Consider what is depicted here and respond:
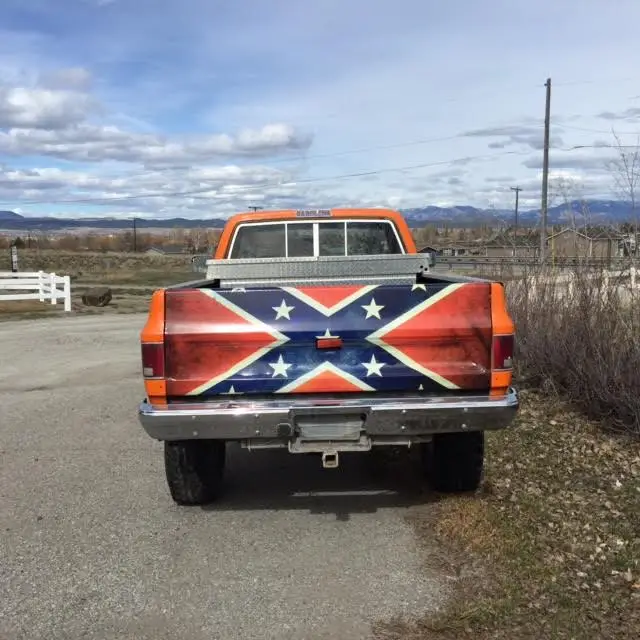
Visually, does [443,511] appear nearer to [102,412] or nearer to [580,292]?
[580,292]

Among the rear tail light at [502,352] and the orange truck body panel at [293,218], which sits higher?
the orange truck body panel at [293,218]

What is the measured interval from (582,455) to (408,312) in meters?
2.50

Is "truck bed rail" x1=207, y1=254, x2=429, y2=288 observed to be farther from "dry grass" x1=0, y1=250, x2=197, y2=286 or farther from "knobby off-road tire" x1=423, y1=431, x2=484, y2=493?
"dry grass" x1=0, y1=250, x2=197, y2=286

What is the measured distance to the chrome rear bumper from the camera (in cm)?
402

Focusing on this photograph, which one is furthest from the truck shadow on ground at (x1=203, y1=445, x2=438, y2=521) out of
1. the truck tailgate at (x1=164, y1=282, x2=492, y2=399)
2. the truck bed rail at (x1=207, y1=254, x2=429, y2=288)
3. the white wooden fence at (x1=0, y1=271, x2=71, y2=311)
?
the white wooden fence at (x1=0, y1=271, x2=71, y2=311)

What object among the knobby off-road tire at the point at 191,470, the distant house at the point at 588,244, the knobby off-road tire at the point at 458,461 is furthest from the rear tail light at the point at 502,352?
the distant house at the point at 588,244

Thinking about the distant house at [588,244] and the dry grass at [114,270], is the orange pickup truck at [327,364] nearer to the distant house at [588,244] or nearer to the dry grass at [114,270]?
the distant house at [588,244]

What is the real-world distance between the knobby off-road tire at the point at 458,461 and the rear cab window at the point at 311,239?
2.70m

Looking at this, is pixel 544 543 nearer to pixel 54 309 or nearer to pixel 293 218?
pixel 293 218

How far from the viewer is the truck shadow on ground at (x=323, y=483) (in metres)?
4.84

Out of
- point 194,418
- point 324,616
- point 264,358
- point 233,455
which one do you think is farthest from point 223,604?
point 233,455

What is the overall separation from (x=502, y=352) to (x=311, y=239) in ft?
11.0

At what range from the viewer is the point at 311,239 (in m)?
7.09

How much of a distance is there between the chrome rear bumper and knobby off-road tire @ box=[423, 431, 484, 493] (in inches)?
19.1
